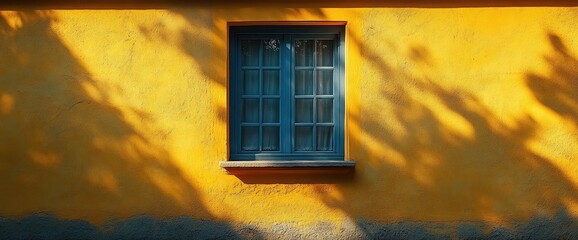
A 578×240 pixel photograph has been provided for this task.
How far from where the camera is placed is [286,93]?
6059 millimetres

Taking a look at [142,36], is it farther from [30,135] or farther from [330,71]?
[330,71]

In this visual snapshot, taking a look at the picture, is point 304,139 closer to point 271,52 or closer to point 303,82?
point 303,82

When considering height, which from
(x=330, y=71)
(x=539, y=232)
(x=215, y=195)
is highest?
(x=330, y=71)

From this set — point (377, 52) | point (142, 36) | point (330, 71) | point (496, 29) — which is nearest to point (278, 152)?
point (330, 71)

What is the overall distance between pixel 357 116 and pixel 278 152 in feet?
3.09

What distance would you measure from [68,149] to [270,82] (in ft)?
7.41

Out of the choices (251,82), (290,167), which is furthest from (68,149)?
(290,167)

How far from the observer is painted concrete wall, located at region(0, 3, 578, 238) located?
19.2 ft

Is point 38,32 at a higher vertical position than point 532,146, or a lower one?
higher

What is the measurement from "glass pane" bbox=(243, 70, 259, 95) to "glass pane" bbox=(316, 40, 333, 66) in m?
0.70

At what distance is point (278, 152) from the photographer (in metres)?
6.10

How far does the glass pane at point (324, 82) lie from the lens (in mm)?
6121

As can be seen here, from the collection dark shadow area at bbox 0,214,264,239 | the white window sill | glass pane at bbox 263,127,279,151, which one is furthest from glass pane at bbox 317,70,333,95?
dark shadow area at bbox 0,214,264,239

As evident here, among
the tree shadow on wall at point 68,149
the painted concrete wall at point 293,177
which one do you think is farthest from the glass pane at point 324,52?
the tree shadow on wall at point 68,149
